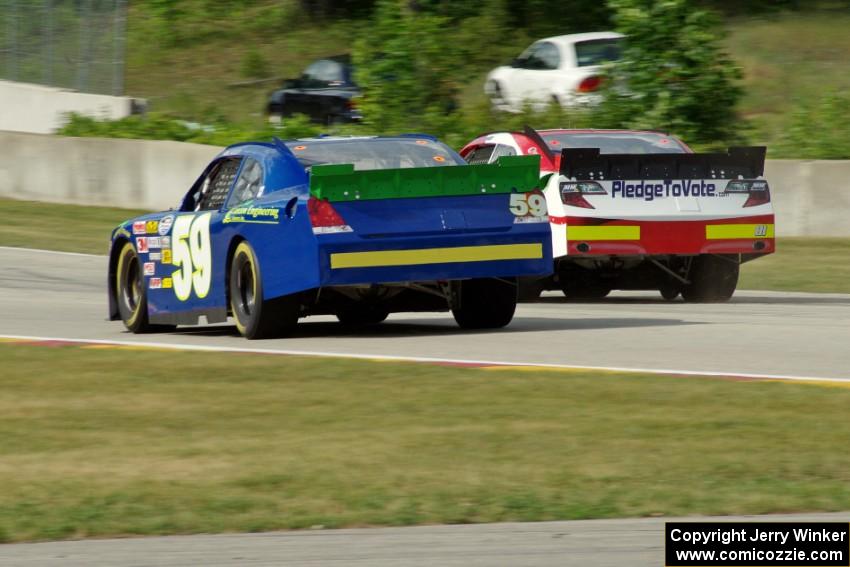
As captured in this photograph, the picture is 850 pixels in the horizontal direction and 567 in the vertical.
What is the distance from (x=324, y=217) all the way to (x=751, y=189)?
5.38 meters

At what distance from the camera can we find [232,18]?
43.5 metres

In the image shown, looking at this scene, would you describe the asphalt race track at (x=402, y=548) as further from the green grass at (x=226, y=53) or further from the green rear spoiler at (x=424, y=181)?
the green grass at (x=226, y=53)

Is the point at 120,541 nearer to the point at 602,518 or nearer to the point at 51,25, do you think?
the point at 602,518

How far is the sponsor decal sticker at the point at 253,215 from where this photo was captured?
11039 millimetres

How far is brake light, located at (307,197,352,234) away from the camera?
10828 mm

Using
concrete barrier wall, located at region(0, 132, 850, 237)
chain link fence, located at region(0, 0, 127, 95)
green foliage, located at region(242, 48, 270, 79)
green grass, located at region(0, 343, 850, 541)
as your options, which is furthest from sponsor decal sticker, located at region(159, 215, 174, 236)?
green foliage, located at region(242, 48, 270, 79)

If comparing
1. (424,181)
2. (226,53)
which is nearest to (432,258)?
(424,181)

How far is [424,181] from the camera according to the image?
11141 mm

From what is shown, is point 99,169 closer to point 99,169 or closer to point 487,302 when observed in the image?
point 99,169

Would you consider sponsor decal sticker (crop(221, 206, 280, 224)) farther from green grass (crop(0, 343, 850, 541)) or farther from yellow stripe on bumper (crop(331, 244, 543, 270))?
green grass (crop(0, 343, 850, 541))


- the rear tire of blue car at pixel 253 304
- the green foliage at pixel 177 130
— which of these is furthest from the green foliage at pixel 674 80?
the rear tire of blue car at pixel 253 304

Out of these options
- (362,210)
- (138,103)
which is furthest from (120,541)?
(138,103)

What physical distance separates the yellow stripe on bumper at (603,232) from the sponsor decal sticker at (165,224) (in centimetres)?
359

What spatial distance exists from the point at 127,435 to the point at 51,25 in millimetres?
23958
